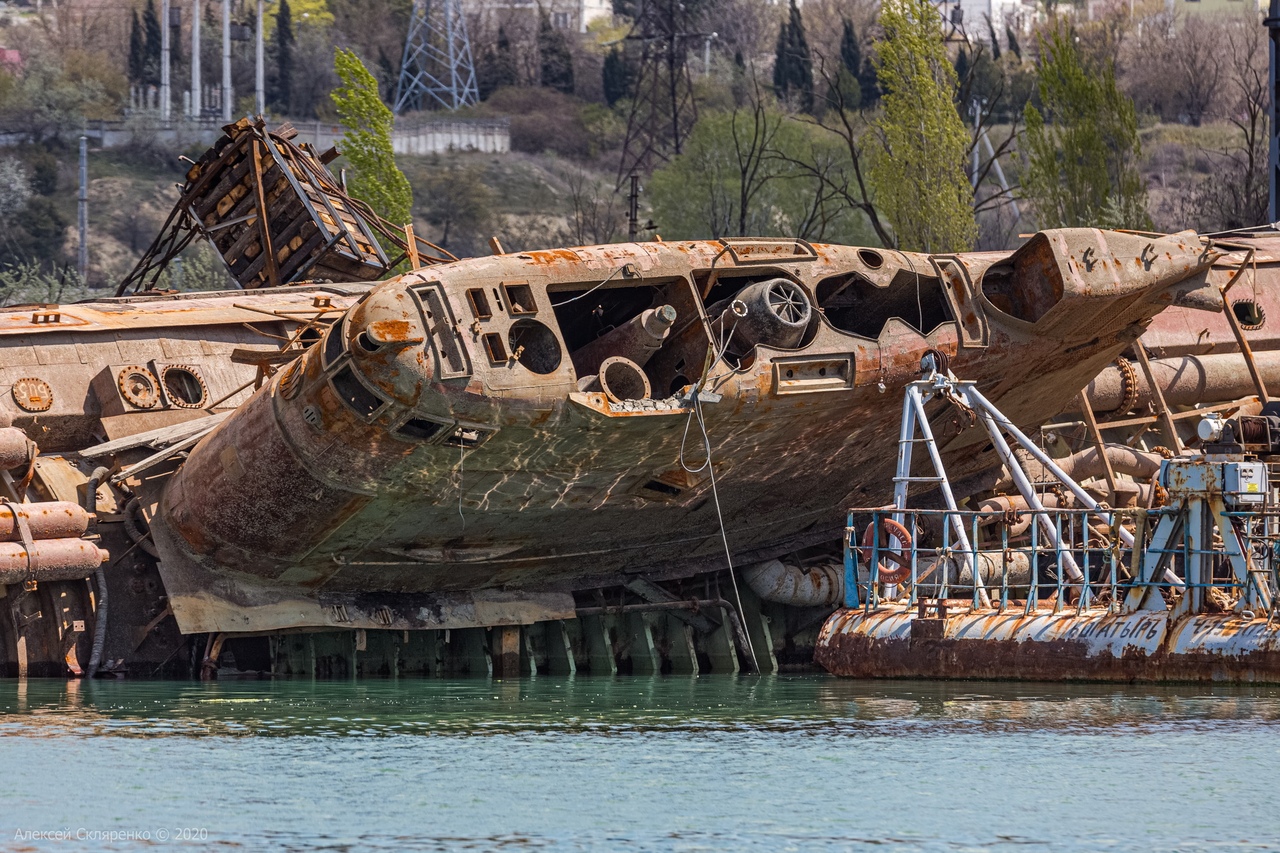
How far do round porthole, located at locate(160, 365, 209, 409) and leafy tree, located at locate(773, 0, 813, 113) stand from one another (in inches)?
3323

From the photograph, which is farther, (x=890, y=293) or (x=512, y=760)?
(x=890, y=293)

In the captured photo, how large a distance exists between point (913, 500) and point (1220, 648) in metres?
7.64

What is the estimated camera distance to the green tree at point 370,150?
66625 millimetres

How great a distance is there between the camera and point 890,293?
26.2m

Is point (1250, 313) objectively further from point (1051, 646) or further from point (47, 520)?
point (47, 520)

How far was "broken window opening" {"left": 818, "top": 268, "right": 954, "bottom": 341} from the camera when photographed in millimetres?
25625

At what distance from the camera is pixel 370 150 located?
6844 centimetres

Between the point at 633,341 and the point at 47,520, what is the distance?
760 centimetres

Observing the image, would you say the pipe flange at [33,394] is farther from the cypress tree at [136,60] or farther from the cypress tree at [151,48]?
the cypress tree at [136,60]

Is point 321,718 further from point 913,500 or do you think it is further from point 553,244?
point 553,244

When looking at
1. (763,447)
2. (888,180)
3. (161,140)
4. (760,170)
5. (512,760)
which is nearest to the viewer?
(512,760)

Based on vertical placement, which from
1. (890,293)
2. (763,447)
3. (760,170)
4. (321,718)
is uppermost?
(760,170)

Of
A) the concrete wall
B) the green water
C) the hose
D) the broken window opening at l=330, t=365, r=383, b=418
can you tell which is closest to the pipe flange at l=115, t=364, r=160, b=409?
the hose

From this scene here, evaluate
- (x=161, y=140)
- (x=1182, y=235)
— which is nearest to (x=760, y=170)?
(x=161, y=140)
